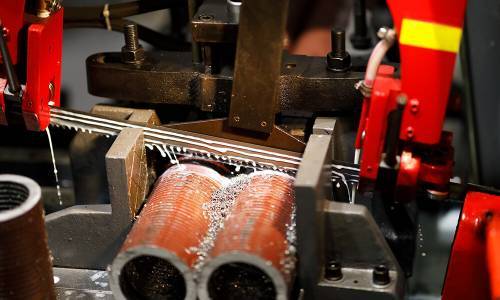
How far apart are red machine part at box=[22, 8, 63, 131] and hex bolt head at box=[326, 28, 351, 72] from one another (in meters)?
0.58

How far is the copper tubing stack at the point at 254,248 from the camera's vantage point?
1334 millimetres

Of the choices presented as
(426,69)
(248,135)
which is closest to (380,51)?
A: (426,69)

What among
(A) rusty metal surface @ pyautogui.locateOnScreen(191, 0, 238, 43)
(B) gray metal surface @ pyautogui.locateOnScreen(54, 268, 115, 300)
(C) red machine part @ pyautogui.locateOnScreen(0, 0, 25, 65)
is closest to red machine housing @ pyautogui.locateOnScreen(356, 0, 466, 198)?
(A) rusty metal surface @ pyautogui.locateOnScreen(191, 0, 238, 43)

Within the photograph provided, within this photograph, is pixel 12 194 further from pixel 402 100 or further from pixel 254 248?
pixel 402 100

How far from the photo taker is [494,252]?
1434 mm

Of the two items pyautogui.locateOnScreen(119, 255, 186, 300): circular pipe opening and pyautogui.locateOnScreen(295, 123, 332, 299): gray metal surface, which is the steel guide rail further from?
pyautogui.locateOnScreen(119, 255, 186, 300): circular pipe opening

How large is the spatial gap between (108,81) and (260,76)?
436mm

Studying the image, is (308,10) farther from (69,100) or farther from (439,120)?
(439,120)

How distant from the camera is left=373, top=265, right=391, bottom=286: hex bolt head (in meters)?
1.50

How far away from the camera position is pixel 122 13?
200cm

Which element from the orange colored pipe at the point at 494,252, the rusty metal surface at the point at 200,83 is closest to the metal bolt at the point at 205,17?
the rusty metal surface at the point at 200,83

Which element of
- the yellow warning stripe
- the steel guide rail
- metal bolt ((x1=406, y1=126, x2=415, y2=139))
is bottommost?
the steel guide rail

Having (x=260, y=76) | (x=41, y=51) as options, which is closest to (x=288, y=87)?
(x=260, y=76)

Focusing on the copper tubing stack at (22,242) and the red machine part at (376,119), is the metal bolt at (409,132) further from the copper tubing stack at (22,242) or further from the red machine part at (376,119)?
the copper tubing stack at (22,242)
